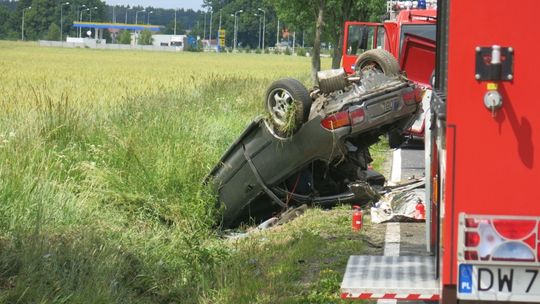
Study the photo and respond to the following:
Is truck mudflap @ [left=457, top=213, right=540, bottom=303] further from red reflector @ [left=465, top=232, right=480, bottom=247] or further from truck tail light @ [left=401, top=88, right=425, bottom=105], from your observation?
truck tail light @ [left=401, top=88, right=425, bottom=105]

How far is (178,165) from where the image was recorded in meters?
10.4

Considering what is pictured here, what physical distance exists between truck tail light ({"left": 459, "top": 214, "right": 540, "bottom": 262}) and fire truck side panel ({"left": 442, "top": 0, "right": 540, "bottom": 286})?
4 centimetres

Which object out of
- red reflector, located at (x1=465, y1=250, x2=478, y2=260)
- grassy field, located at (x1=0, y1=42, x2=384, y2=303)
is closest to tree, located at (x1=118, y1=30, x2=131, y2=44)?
grassy field, located at (x1=0, y1=42, x2=384, y2=303)

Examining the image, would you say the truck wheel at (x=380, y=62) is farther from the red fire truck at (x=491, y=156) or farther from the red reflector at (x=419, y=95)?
the red fire truck at (x=491, y=156)

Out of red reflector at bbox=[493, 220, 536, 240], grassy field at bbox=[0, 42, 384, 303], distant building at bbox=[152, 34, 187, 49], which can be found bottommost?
Result: grassy field at bbox=[0, 42, 384, 303]

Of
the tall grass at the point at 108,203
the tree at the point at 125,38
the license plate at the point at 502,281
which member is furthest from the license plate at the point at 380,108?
the tree at the point at 125,38

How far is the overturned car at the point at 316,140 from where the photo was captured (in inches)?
363

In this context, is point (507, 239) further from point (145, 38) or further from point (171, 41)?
point (145, 38)

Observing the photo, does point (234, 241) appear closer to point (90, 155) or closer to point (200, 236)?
point (200, 236)

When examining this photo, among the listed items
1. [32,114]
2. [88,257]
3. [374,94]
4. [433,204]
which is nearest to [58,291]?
[88,257]

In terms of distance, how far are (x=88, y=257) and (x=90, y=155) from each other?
3.99 m

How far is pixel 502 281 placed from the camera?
4062mm

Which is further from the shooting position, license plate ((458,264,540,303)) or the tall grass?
the tall grass

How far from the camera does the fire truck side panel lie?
3.89 m
